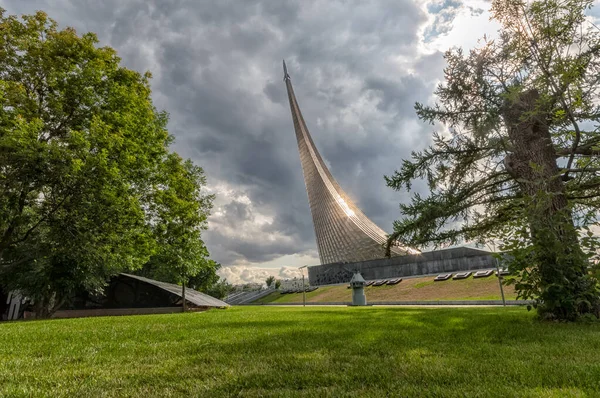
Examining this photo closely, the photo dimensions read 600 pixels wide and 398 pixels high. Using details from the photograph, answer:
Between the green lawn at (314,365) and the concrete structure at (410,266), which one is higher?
the concrete structure at (410,266)

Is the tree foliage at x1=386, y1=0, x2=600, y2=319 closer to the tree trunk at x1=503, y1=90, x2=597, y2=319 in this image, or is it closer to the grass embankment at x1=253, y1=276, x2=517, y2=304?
the tree trunk at x1=503, y1=90, x2=597, y2=319

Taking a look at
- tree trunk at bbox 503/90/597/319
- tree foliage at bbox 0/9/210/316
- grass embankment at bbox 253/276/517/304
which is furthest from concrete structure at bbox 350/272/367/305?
tree trunk at bbox 503/90/597/319

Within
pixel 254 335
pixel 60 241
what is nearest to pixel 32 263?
pixel 60 241

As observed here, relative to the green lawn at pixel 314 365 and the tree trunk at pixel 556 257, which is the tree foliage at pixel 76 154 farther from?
the tree trunk at pixel 556 257

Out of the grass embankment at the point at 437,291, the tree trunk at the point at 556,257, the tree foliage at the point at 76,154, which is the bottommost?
the grass embankment at the point at 437,291

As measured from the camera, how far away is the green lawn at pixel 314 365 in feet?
9.64

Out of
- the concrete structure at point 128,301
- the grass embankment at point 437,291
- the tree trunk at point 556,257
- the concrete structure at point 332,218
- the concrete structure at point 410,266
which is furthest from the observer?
the concrete structure at point 332,218

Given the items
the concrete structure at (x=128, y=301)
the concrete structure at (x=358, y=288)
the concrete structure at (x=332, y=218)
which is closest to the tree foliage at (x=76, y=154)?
the concrete structure at (x=128, y=301)

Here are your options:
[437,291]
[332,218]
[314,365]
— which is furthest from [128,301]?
[332,218]

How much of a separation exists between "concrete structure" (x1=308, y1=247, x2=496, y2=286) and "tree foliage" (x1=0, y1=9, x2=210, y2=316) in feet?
126

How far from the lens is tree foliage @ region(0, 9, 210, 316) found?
12266 mm

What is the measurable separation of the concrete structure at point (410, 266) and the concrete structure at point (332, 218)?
6.19ft

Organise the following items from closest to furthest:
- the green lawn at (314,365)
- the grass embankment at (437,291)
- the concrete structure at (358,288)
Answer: the green lawn at (314,365) → the concrete structure at (358,288) → the grass embankment at (437,291)

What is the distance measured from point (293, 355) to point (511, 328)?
192 inches
